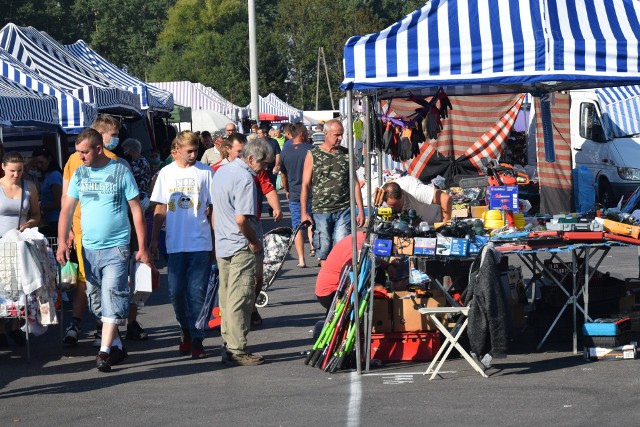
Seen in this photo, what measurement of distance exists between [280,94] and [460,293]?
72636mm

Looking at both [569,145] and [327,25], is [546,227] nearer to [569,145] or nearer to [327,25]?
[569,145]

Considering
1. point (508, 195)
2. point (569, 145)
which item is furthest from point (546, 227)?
point (569, 145)

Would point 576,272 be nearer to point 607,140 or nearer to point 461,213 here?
point 461,213

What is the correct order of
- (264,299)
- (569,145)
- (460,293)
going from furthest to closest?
(569,145) < (264,299) < (460,293)

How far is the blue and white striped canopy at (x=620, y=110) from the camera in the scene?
22.4 meters

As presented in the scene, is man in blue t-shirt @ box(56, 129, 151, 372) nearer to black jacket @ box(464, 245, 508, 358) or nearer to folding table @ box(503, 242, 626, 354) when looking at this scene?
black jacket @ box(464, 245, 508, 358)

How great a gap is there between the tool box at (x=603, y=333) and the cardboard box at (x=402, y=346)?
1.18 m

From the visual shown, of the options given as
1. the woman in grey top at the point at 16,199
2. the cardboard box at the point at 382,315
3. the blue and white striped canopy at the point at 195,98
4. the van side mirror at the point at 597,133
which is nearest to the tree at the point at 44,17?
the blue and white striped canopy at the point at 195,98

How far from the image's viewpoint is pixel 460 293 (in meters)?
9.02

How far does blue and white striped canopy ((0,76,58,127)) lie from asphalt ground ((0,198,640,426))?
4645 mm

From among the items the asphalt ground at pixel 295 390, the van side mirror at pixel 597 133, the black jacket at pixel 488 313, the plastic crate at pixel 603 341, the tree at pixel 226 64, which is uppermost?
the tree at pixel 226 64

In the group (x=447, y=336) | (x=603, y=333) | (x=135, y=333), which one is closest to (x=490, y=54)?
(x=447, y=336)

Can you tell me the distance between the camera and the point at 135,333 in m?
10.3

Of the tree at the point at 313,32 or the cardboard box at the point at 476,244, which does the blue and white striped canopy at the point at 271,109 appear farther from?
the cardboard box at the point at 476,244
